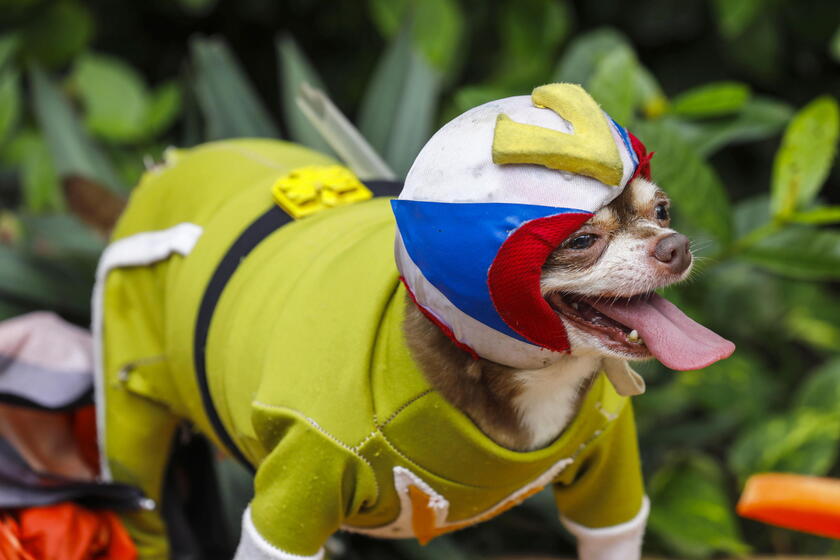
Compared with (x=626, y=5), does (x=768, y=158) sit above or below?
below

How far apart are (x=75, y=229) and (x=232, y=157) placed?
582mm

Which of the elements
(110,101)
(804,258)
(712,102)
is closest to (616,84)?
(712,102)

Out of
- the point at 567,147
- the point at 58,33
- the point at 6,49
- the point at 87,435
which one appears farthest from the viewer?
the point at 58,33

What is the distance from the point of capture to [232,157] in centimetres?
120

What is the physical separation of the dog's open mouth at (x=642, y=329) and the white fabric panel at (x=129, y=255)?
49 centimetres

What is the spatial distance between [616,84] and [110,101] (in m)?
1.07

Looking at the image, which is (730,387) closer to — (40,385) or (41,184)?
(40,385)

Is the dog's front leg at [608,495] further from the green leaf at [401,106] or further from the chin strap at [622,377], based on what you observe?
the green leaf at [401,106]

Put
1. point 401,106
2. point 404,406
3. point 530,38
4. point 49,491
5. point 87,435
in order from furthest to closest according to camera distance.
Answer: point 530,38 < point 401,106 < point 87,435 < point 49,491 < point 404,406

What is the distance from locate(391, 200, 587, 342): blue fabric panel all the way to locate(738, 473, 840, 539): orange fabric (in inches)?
19.3

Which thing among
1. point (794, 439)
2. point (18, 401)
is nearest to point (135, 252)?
point (18, 401)

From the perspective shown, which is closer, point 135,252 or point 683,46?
point 135,252

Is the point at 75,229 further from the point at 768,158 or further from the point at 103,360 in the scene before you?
the point at 768,158

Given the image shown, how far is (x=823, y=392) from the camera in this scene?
1.72 m
